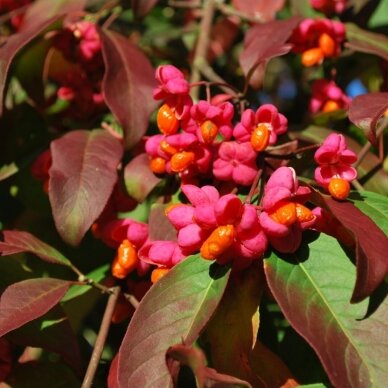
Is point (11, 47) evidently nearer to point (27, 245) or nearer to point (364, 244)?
point (27, 245)

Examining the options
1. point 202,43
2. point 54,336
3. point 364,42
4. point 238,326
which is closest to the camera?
point 238,326

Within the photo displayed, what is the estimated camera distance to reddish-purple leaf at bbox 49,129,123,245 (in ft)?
3.65

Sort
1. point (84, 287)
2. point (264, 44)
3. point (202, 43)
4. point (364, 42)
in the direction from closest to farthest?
1. point (84, 287)
2. point (264, 44)
3. point (364, 42)
4. point (202, 43)

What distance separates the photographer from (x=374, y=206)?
39.1 inches

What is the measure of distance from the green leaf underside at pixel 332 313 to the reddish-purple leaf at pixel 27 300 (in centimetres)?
32

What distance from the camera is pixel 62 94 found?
1.49 meters

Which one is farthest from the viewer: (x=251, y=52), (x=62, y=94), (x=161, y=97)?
(x=62, y=94)

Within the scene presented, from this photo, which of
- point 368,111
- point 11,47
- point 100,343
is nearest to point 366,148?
point 368,111

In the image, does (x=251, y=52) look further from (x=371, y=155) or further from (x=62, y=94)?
(x=62, y=94)

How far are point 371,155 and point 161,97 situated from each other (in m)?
0.43

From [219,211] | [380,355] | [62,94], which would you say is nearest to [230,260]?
[219,211]

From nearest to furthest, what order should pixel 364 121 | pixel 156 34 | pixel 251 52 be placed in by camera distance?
pixel 364 121 < pixel 251 52 < pixel 156 34

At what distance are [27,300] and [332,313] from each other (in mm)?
417

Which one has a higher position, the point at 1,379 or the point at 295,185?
the point at 295,185
